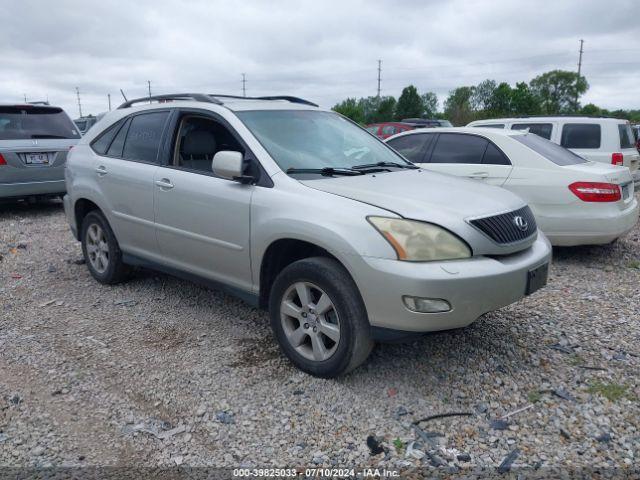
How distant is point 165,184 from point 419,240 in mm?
2200

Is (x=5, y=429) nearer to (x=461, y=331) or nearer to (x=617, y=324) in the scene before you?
(x=461, y=331)

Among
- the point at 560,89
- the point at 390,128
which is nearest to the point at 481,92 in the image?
the point at 560,89

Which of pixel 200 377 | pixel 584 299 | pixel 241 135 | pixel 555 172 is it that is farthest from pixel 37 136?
pixel 584 299

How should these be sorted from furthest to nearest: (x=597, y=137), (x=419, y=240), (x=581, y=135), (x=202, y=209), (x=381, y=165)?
(x=581, y=135)
(x=597, y=137)
(x=381, y=165)
(x=202, y=209)
(x=419, y=240)

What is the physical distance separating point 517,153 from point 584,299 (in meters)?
2.01

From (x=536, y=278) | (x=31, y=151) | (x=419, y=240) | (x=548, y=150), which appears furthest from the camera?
(x=31, y=151)

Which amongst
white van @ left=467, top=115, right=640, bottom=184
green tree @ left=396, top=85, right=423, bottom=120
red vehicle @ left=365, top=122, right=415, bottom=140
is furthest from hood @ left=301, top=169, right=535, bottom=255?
green tree @ left=396, top=85, right=423, bottom=120

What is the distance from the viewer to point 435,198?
343 cm

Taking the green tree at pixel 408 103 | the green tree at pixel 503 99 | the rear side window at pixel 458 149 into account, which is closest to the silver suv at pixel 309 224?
the rear side window at pixel 458 149

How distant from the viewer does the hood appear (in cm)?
318

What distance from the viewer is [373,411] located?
3.16m

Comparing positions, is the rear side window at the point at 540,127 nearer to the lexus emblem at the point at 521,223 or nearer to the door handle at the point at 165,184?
the lexus emblem at the point at 521,223

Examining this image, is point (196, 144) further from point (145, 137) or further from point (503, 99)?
point (503, 99)

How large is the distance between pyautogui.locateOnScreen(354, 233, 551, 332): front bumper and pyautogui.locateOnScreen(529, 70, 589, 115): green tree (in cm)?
9334
